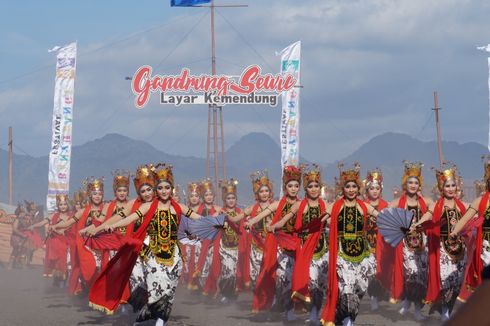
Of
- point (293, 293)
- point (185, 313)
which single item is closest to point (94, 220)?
point (185, 313)

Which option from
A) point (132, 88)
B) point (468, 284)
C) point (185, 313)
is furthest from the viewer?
point (132, 88)

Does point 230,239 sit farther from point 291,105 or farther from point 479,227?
point 291,105

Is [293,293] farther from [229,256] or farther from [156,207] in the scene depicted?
[229,256]

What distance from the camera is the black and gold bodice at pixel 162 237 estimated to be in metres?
10.2

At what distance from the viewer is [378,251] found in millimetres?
14922

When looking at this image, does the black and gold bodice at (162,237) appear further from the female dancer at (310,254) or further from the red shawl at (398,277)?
the red shawl at (398,277)

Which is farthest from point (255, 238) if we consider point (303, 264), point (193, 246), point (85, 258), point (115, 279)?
point (115, 279)

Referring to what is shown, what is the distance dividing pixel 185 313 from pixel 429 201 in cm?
380

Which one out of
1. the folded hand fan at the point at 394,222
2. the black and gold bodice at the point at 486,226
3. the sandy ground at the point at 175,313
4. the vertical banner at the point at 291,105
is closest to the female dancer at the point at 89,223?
the sandy ground at the point at 175,313

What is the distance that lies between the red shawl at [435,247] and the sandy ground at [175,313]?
622 mm

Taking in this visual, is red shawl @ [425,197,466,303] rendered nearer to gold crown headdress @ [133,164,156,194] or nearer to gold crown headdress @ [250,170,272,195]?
gold crown headdress @ [133,164,156,194]

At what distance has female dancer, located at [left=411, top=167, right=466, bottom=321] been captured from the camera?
1189 cm

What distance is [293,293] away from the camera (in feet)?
38.9

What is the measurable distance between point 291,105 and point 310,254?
893 inches
